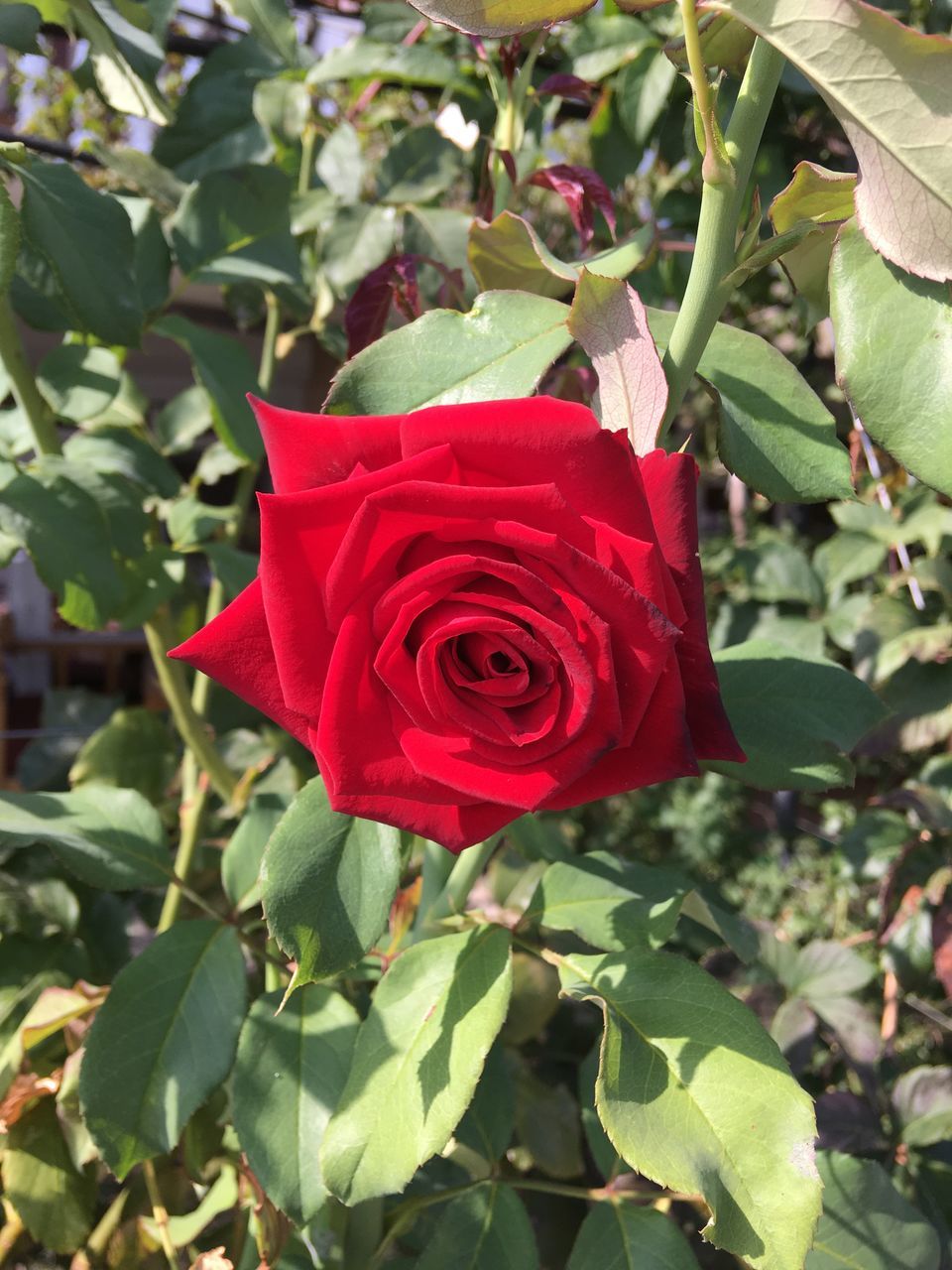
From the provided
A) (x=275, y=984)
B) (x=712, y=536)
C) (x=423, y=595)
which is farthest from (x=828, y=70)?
(x=712, y=536)

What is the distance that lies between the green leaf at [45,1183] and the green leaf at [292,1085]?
24 cm

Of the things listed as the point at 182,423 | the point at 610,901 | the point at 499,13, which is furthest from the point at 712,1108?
the point at 182,423

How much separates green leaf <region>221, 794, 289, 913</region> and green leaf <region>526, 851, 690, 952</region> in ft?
0.71

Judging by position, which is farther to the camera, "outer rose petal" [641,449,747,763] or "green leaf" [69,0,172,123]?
"green leaf" [69,0,172,123]

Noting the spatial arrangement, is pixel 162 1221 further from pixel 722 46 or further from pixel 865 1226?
pixel 722 46

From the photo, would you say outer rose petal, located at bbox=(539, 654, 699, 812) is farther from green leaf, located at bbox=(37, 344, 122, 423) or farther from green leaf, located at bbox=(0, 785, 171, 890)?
green leaf, located at bbox=(37, 344, 122, 423)

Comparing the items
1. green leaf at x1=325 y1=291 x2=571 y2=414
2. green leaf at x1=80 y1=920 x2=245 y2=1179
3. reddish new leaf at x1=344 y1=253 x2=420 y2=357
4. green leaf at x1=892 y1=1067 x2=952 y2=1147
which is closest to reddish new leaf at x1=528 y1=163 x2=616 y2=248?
reddish new leaf at x1=344 y1=253 x2=420 y2=357

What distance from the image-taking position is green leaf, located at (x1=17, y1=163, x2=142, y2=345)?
64 cm

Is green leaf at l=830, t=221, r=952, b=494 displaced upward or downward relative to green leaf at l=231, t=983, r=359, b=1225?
upward

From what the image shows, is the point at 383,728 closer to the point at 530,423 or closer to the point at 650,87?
the point at 530,423

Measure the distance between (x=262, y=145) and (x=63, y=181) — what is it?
0.41 meters

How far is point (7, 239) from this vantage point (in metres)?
0.53

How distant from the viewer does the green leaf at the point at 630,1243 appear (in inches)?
23.0

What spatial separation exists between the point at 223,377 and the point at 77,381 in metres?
0.12
